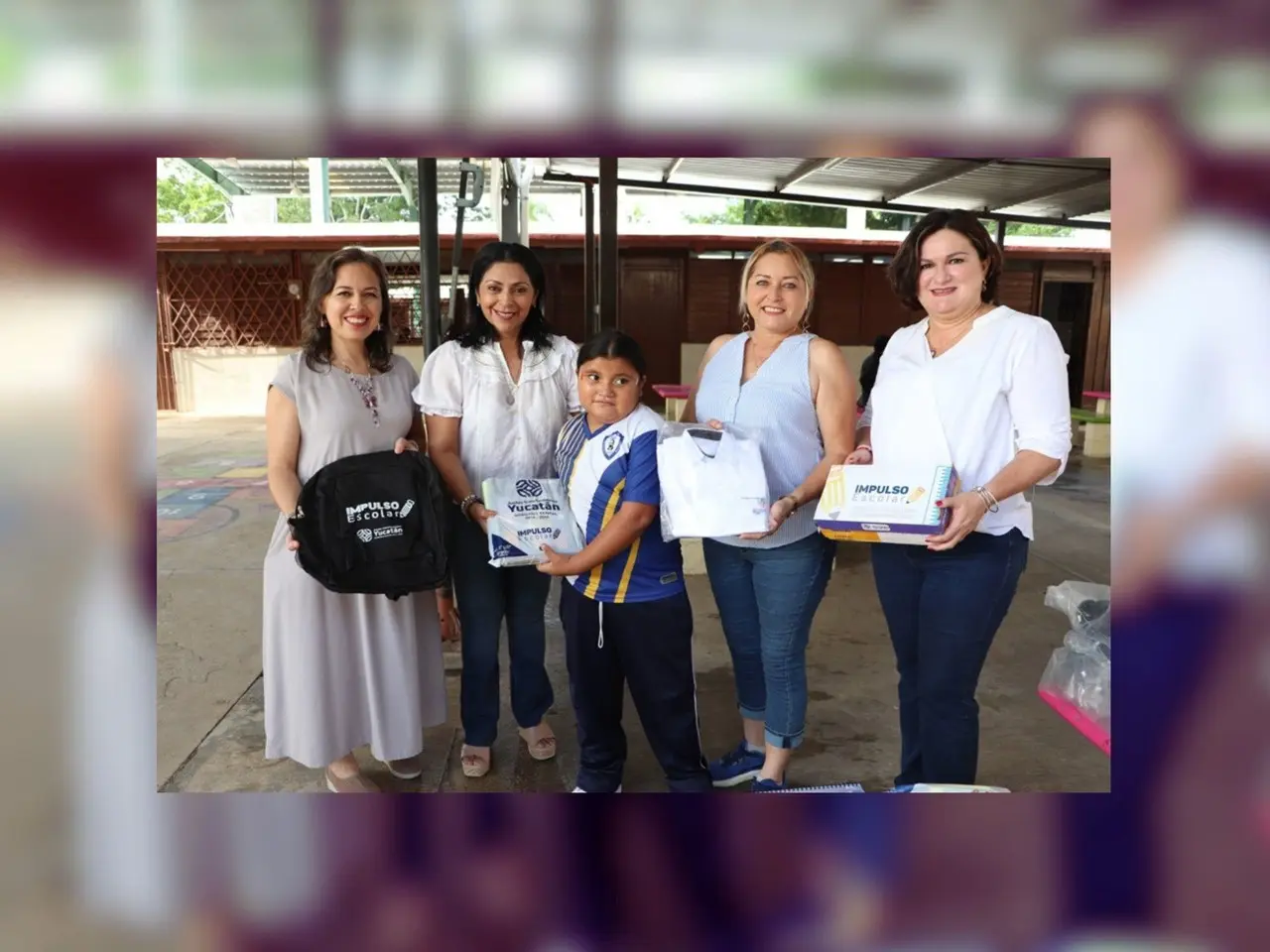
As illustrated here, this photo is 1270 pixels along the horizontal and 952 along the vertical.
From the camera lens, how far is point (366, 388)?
6.82 feet

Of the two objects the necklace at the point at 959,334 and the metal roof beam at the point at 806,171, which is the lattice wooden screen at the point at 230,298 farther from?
the necklace at the point at 959,334

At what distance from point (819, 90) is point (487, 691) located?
186 centimetres

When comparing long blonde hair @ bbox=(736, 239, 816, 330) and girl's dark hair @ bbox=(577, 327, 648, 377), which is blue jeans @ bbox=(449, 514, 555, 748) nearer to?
girl's dark hair @ bbox=(577, 327, 648, 377)

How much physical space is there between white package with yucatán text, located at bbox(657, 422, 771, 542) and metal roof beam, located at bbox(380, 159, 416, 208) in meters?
1.32

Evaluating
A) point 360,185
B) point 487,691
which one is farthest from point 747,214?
point 487,691

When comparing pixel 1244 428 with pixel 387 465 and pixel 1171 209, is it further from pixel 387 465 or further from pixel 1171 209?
pixel 387 465

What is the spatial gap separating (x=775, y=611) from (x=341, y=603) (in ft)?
3.94

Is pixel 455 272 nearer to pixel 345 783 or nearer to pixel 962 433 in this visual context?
pixel 345 783

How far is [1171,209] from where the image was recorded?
148cm

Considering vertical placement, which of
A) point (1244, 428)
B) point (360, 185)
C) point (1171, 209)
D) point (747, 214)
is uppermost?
point (747, 214)

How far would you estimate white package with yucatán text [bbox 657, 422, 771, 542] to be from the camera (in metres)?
1.84

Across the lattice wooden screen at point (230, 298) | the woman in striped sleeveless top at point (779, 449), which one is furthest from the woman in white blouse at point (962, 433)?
the lattice wooden screen at point (230, 298)

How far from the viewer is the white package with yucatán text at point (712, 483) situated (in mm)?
1838

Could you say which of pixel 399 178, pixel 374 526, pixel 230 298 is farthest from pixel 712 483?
pixel 230 298
